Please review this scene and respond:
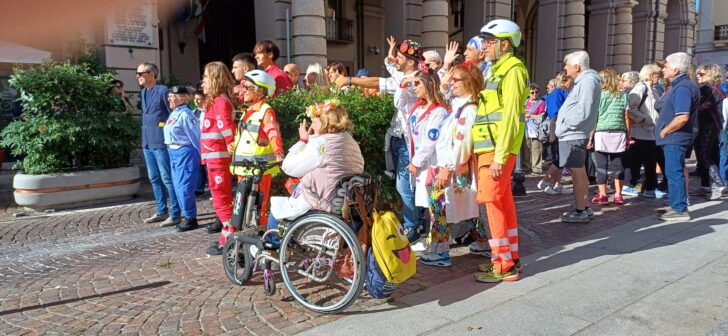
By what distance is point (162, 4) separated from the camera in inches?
41.3

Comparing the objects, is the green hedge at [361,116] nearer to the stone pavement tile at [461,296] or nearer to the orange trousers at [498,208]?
the orange trousers at [498,208]

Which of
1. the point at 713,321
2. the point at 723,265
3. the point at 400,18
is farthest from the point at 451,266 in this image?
the point at 400,18

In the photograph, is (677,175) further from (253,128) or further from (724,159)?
(253,128)

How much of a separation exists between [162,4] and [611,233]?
5967mm

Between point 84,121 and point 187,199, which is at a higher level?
point 84,121

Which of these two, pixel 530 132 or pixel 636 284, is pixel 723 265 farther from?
pixel 530 132

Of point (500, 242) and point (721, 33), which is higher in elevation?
point (721, 33)

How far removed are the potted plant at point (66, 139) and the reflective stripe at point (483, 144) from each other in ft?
20.5

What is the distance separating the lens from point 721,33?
3716 cm

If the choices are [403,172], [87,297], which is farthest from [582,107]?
[87,297]

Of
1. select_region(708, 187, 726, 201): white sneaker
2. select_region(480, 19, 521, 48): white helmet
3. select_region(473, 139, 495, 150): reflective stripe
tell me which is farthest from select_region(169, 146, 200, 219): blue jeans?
select_region(708, 187, 726, 201): white sneaker

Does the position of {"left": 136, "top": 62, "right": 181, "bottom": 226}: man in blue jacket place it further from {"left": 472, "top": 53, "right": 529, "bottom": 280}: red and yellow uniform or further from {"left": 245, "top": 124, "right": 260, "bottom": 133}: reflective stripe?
{"left": 472, "top": 53, "right": 529, "bottom": 280}: red and yellow uniform

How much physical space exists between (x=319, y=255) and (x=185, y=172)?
3.03m

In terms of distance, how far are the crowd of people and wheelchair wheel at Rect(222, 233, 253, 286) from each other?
462 mm
